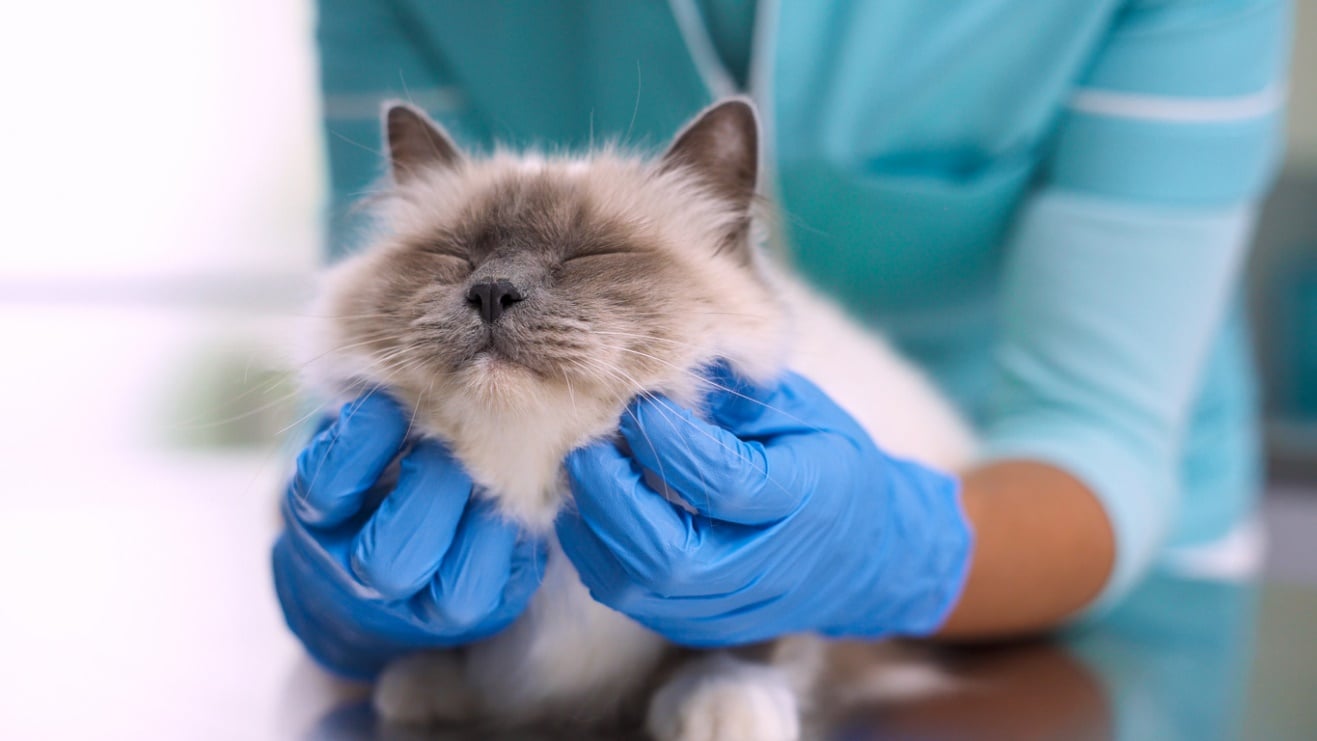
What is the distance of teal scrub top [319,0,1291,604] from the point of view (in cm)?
160

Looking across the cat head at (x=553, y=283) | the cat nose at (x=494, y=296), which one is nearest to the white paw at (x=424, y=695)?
the cat head at (x=553, y=283)

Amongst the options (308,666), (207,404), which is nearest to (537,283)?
(308,666)

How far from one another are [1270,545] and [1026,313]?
101 inches

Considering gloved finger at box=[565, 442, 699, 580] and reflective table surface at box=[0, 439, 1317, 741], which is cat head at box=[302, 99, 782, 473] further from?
reflective table surface at box=[0, 439, 1317, 741]

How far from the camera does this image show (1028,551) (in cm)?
143

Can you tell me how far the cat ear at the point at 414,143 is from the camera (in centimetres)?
117

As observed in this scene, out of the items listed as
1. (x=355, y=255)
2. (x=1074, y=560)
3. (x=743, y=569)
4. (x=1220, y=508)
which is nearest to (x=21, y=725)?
(x=355, y=255)

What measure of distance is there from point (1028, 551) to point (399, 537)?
869 millimetres

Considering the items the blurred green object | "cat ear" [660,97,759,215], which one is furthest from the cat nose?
the blurred green object

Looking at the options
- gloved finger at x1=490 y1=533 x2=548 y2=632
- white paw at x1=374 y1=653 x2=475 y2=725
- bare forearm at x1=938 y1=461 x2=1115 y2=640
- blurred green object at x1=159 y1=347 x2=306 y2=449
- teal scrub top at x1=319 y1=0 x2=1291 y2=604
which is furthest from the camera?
blurred green object at x1=159 y1=347 x2=306 y2=449

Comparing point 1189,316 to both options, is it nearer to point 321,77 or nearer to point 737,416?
point 737,416

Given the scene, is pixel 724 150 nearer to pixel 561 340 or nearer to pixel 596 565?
pixel 561 340

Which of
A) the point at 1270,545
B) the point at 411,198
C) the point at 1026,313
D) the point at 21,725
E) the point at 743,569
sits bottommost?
the point at 1270,545

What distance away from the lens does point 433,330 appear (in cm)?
95
